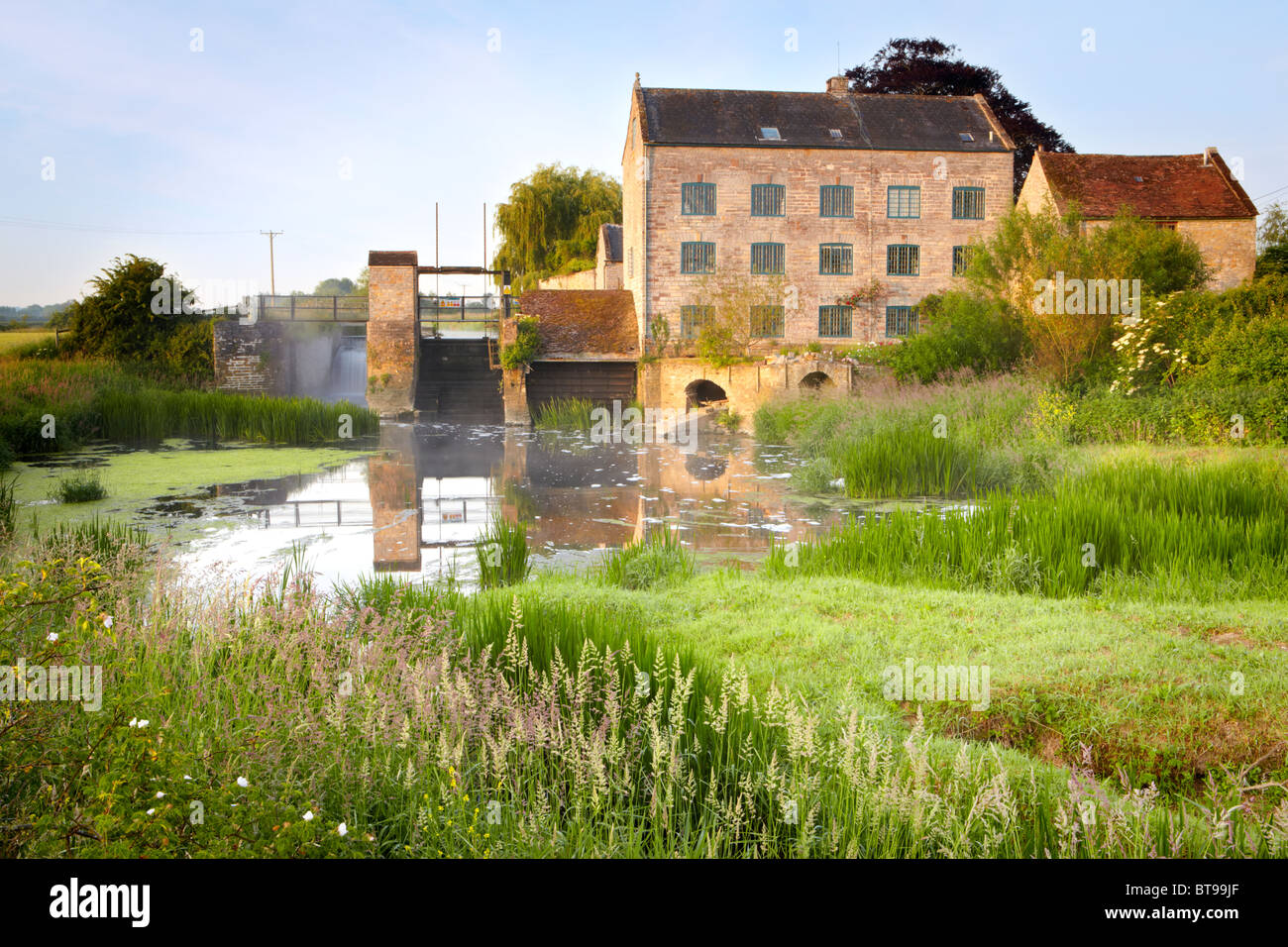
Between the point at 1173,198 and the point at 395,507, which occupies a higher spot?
the point at 1173,198

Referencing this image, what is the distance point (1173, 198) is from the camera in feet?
112

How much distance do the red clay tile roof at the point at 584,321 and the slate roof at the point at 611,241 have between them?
780cm

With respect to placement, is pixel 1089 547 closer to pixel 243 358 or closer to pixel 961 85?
pixel 243 358

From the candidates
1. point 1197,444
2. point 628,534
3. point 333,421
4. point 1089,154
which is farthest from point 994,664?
point 1089,154

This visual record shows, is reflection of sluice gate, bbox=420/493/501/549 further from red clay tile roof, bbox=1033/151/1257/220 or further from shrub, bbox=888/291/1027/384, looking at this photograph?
red clay tile roof, bbox=1033/151/1257/220

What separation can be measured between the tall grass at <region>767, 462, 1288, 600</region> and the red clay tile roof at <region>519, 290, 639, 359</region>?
23474 millimetres

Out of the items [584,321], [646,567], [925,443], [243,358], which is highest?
[584,321]

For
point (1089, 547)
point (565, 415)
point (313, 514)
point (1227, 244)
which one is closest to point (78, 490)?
point (313, 514)

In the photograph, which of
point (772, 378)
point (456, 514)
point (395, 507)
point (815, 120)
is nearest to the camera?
point (456, 514)

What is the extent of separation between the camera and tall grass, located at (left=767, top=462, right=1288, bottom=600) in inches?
290

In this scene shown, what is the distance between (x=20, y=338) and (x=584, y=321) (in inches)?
895
